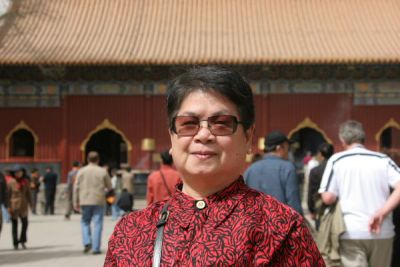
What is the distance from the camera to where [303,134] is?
1089 inches

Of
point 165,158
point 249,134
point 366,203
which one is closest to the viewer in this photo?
point 249,134

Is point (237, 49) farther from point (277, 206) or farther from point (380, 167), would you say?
point (277, 206)

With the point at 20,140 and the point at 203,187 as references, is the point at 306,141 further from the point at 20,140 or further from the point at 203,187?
the point at 203,187

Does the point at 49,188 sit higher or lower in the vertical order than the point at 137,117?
lower

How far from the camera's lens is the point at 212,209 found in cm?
204

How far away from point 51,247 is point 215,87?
8.79 metres

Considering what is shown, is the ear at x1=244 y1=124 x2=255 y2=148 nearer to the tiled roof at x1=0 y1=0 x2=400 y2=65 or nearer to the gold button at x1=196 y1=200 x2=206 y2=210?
the gold button at x1=196 y1=200 x2=206 y2=210

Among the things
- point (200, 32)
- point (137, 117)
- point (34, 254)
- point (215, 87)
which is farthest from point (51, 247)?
point (200, 32)

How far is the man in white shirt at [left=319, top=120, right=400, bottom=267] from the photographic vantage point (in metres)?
4.64

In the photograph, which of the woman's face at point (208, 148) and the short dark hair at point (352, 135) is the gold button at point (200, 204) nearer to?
the woman's face at point (208, 148)

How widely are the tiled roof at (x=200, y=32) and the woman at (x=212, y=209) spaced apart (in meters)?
16.2

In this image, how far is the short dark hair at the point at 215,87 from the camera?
209 cm

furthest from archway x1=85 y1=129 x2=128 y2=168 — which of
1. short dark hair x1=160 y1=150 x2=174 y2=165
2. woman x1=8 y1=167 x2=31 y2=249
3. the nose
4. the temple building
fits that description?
the nose

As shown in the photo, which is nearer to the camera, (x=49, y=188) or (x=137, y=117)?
(x=49, y=188)
